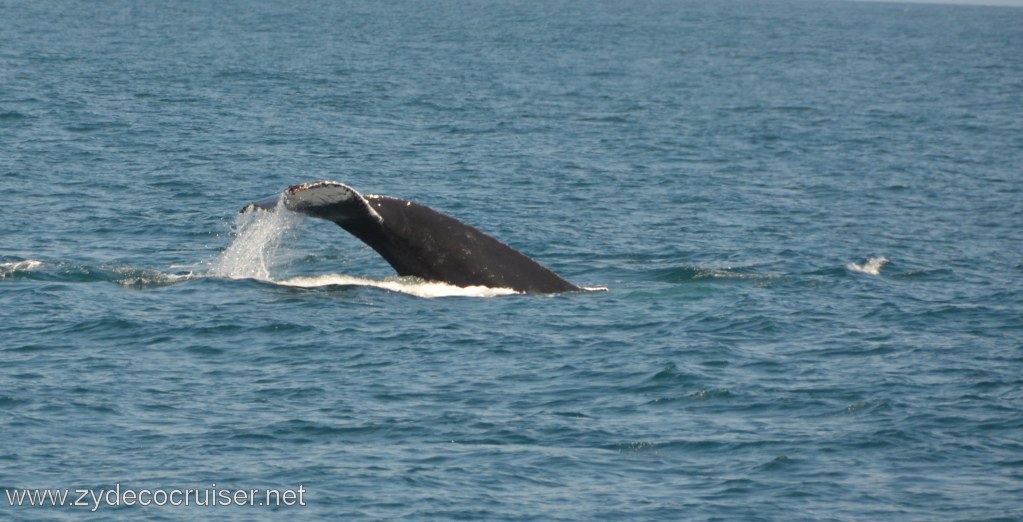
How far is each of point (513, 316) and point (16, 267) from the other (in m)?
7.85

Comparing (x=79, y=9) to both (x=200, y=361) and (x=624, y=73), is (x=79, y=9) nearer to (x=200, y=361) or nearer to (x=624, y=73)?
(x=624, y=73)

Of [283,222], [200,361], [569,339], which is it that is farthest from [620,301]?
[200,361]

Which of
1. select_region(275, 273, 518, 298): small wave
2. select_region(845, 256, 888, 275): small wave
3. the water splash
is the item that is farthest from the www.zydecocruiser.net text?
select_region(845, 256, 888, 275): small wave

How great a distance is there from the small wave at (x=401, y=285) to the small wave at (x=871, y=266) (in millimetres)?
7786

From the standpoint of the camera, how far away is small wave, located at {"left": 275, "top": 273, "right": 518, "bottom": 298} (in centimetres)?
2081

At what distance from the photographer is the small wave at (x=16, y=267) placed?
22906 millimetres

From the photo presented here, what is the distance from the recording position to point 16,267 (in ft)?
76.3

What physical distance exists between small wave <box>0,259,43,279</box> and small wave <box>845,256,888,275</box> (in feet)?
43.2

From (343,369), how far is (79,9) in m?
77.9

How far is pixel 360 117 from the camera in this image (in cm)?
4859

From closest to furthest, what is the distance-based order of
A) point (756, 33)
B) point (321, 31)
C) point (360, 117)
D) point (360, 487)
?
1. point (360, 487)
2. point (360, 117)
3. point (321, 31)
4. point (756, 33)

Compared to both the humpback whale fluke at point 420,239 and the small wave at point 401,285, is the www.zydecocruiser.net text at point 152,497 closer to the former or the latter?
the humpback whale fluke at point 420,239

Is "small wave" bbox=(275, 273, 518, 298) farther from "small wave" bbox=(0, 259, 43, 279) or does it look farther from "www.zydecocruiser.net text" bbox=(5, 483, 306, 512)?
"www.zydecocruiser.net text" bbox=(5, 483, 306, 512)

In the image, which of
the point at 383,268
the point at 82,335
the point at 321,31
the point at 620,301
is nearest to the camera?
the point at 82,335
